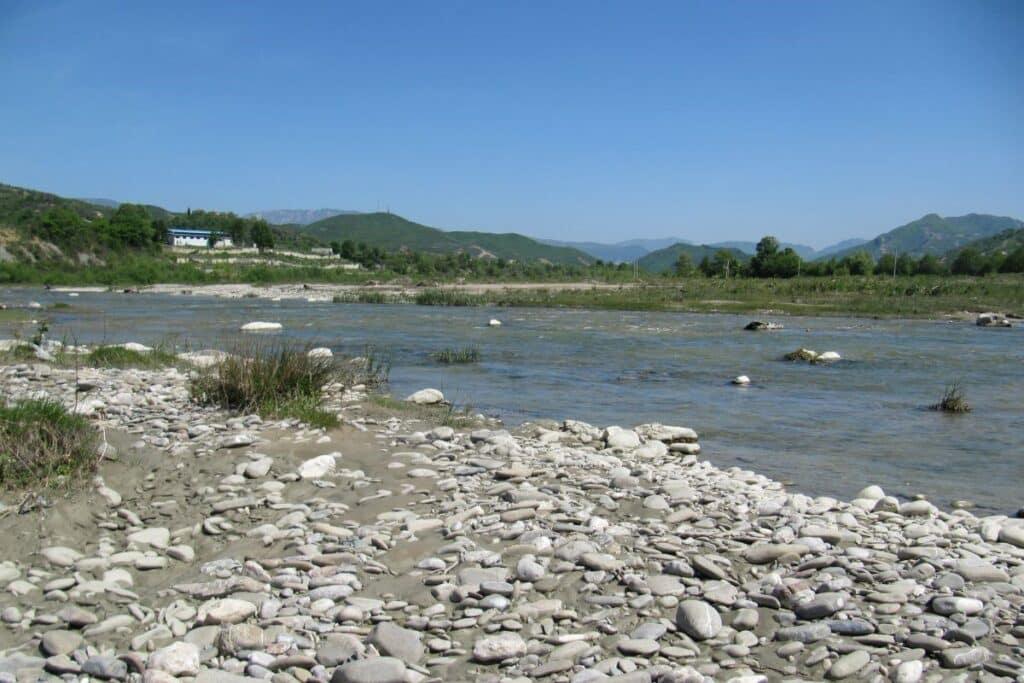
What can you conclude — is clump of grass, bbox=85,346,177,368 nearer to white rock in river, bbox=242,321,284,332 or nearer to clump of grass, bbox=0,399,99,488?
clump of grass, bbox=0,399,99,488

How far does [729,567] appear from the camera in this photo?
503cm

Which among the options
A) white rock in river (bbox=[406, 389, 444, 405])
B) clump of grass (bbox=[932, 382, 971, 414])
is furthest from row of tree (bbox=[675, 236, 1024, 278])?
white rock in river (bbox=[406, 389, 444, 405])

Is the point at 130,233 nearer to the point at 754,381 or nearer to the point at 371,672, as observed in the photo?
the point at 754,381

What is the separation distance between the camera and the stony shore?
13.1ft

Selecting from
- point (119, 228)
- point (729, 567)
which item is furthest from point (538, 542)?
point (119, 228)

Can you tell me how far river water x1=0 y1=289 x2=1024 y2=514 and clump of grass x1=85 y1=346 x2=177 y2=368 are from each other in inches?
135

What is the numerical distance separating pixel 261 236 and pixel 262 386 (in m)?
124

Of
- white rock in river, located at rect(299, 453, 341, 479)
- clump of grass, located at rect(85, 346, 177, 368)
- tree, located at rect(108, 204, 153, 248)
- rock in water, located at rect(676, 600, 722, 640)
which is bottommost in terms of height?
rock in water, located at rect(676, 600, 722, 640)

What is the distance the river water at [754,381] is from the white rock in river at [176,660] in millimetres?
6355

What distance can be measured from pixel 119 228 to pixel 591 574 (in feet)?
328

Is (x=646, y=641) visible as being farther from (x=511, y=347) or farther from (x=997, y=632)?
(x=511, y=347)

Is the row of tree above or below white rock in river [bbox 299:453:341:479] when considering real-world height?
above

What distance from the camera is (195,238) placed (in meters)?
127

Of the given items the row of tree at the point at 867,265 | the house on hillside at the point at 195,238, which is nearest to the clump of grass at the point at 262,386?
the row of tree at the point at 867,265
